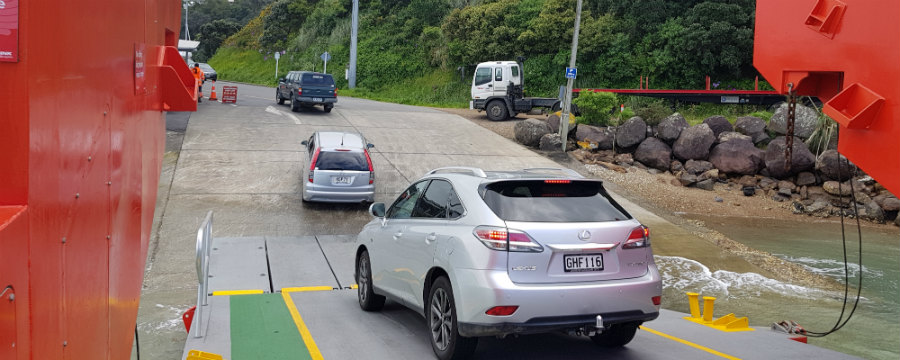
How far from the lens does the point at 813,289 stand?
12594 millimetres

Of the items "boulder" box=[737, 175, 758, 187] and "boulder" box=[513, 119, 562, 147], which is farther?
"boulder" box=[513, 119, 562, 147]

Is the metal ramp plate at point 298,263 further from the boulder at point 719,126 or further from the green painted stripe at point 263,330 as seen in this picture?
the boulder at point 719,126

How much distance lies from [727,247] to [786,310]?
4.51m

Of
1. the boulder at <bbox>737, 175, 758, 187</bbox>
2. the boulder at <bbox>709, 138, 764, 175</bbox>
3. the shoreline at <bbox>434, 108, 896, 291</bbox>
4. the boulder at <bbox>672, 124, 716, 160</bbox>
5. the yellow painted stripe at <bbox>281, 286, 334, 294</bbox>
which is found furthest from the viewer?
the boulder at <bbox>672, 124, 716, 160</bbox>

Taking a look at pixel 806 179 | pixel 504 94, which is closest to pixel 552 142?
pixel 504 94

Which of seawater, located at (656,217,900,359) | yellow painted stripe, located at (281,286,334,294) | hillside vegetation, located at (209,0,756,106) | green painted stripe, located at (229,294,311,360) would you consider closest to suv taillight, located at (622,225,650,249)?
green painted stripe, located at (229,294,311,360)

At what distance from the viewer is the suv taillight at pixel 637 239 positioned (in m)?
5.81

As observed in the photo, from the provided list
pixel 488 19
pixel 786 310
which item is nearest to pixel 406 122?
pixel 488 19

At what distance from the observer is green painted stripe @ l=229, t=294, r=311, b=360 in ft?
21.0

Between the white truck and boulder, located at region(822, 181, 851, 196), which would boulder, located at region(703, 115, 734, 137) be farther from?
the white truck

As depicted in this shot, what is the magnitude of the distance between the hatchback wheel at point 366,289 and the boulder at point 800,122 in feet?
64.1

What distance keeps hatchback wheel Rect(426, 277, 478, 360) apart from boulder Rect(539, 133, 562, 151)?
61.4 feet

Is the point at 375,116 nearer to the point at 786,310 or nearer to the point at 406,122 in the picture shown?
the point at 406,122

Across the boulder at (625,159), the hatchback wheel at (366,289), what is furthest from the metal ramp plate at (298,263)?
the boulder at (625,159)
